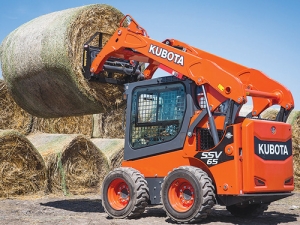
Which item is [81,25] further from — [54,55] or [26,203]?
[26,203]

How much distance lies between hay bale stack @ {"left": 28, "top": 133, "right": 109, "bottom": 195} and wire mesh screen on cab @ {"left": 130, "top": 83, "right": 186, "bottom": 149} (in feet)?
9.95

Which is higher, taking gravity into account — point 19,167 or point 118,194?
point 19,167

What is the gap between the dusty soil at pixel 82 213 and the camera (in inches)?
285

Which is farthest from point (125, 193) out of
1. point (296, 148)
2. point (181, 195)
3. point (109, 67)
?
point (296, 148)

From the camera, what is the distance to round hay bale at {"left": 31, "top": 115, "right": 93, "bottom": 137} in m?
11.5

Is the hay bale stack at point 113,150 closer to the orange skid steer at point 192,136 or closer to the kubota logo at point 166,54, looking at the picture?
the orange skid steer at point 192,136

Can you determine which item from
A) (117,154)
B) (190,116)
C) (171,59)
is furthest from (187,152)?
(117,154)

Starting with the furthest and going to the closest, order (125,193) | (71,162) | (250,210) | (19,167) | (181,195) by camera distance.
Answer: (71,162) < (19,167) < (250,210) < (125,193) < (181,195)

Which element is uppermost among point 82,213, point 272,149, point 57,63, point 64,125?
point 57,63

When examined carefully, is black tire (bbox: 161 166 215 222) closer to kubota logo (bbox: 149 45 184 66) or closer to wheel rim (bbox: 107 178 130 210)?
wheel rim (bbox: 107 178 130 210)

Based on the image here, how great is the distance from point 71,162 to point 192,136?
14.3 feet

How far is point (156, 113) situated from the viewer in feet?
25.6

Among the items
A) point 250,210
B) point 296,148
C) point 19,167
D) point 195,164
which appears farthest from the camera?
point 296,148

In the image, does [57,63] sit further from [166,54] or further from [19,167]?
[19,167]
